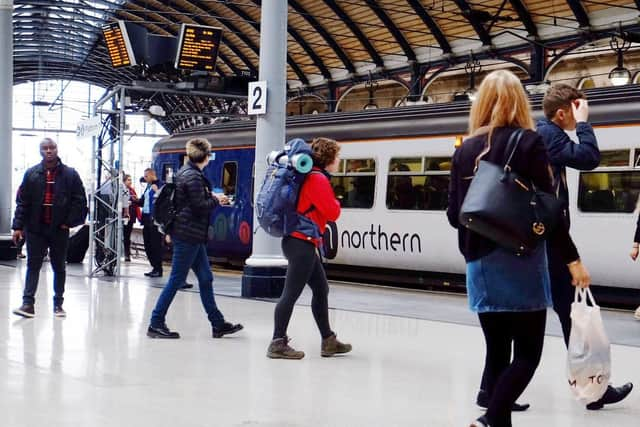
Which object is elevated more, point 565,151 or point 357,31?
point 357,31

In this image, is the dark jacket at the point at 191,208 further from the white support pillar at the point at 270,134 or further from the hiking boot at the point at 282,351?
the white support pillar at the point at 270,134

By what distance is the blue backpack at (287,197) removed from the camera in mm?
7031

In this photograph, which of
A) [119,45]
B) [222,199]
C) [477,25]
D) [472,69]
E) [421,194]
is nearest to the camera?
[222,199]

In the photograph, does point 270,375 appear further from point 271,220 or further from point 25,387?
point 25,387

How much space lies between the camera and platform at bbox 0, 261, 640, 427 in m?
5.24

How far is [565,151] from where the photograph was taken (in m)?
5.35

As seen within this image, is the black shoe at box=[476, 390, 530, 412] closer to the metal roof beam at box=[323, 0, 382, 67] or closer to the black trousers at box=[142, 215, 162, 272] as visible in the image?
the black trousers at box=[142, 215, 162, 272]

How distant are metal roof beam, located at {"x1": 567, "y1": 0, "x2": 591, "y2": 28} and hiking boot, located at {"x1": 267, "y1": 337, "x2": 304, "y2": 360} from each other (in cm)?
1812

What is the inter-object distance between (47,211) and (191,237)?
2.11 m

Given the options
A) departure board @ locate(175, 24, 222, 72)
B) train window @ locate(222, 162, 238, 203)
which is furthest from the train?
departure board @ locate(175, 24, 222, 72)

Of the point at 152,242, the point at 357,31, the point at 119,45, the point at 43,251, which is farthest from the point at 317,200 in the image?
the point at 357,31

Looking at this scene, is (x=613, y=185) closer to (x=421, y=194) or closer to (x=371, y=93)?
(x=421, y=194)

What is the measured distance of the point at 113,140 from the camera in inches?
612

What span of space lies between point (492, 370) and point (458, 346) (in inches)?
142
